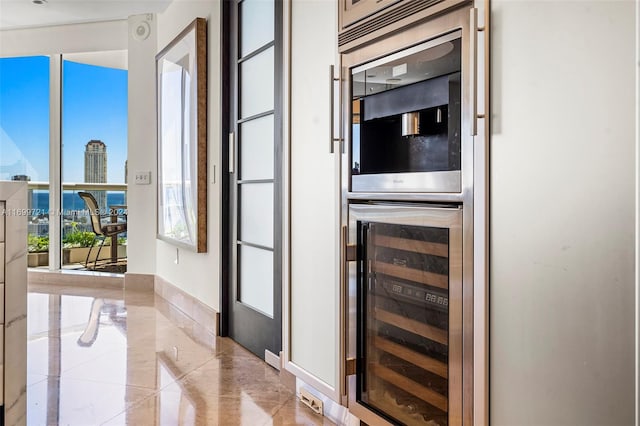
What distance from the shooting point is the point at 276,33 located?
277 cm

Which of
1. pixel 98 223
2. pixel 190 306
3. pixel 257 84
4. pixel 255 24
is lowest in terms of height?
pixel 190 306

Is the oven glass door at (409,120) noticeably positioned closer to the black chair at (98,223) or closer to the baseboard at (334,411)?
the baseboard at (334,411)

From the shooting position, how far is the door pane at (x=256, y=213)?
117 inches

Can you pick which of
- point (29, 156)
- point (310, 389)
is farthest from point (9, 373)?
point (29, 156)

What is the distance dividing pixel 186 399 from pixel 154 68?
3.43 metres

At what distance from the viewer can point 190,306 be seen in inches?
157

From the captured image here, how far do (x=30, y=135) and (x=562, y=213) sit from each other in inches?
221

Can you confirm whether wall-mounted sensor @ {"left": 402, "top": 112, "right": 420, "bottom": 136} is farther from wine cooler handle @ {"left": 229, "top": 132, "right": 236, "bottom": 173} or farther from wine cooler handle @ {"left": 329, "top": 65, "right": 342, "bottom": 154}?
wine cooler handle @ {"left": 229, "top": 132, "right": 236, "bottom": 173}

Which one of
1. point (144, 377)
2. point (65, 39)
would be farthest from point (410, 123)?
point (65, 39)

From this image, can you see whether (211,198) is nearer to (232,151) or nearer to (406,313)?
(232,151)

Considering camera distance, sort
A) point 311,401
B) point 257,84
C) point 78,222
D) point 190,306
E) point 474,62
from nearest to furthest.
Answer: point 474,62, point 311,401, point 257,84, point 190,306, point 78,222

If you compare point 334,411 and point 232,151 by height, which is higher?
point 232,151

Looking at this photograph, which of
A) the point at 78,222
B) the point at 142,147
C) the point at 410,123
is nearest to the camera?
the point at 410,123

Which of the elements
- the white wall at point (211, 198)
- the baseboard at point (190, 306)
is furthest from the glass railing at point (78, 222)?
the white wall at point (211, 198)
